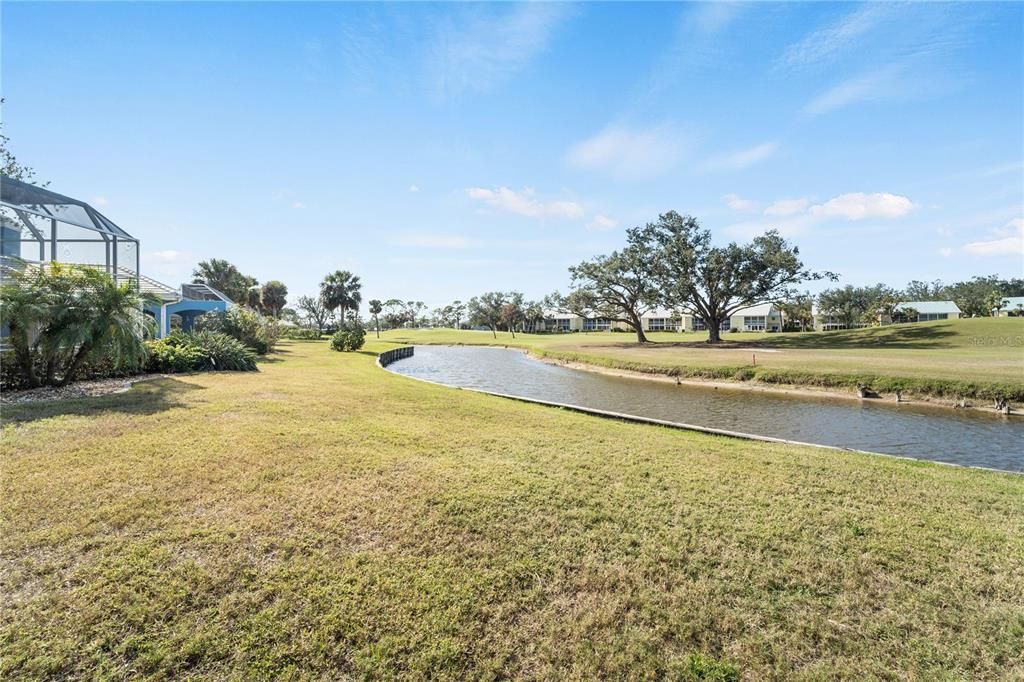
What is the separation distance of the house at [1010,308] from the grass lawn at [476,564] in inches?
3473

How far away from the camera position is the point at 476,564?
3.35 m

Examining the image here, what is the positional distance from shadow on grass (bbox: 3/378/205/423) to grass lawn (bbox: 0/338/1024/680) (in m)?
0.75

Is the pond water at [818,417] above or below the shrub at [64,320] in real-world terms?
below

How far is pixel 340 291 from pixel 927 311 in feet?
301

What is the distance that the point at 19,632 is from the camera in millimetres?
2490

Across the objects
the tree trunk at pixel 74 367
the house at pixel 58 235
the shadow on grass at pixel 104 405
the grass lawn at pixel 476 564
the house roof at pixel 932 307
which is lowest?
the grass lawn at pixel 476 564

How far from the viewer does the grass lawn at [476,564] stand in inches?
103

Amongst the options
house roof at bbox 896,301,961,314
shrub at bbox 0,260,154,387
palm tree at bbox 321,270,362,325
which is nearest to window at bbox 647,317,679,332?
house roof at bbox 896,301,961,314

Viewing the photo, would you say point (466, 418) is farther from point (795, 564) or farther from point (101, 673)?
point (101, 673)

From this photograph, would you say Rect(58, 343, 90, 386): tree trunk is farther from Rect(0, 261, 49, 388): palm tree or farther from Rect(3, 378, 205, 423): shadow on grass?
Rect(3, 378, 205, 423): shadow on grass

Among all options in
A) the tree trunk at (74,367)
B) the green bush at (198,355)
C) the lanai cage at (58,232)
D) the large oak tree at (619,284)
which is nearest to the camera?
the tree trunk at (74,367)

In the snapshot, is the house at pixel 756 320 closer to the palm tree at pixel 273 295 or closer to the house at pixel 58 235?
the palm tree at pixel 273 295

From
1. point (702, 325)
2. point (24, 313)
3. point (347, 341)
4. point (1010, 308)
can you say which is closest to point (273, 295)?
point (347, 341)

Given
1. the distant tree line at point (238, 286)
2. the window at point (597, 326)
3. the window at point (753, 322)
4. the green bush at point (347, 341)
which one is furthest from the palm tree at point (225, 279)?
the window at point (753, 322)
